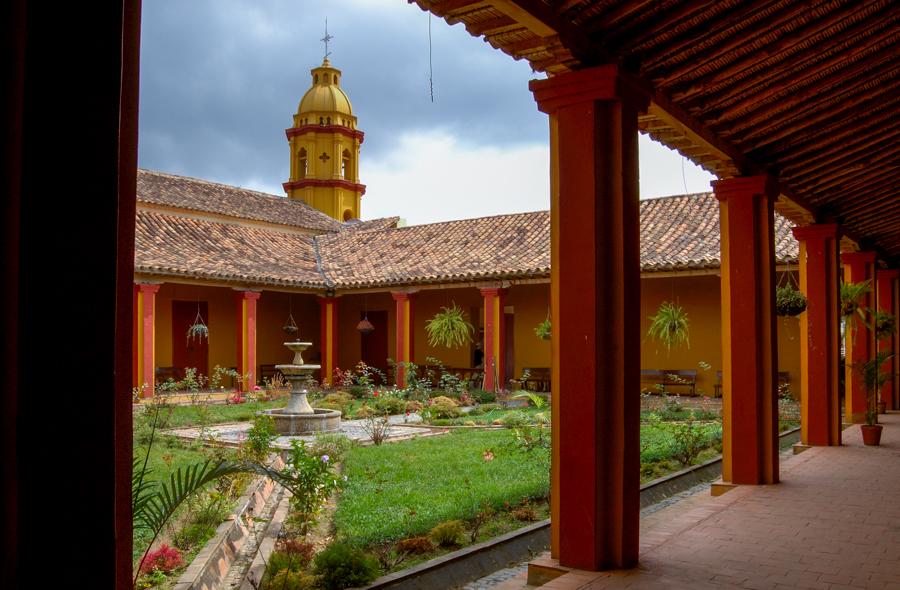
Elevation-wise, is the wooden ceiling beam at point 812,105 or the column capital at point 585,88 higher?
the wooden ceiling beam at point 812,105

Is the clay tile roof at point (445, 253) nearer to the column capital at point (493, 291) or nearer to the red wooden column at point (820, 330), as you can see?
the column capital at point (493, 291)

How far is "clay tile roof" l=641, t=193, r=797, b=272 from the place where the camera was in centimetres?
1599

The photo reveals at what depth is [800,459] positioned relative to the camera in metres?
8.56

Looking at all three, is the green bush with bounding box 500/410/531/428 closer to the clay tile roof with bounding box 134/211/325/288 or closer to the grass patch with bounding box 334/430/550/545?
the grass patch with bounding box 334/430/550/545

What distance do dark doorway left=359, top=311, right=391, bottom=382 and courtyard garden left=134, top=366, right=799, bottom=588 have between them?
872 cm

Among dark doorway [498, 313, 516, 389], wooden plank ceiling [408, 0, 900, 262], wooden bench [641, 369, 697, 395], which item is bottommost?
wooden bench [641, 369, 697, 395]

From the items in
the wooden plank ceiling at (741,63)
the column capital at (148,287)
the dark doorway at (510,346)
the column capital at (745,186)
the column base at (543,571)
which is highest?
the wooden plank ceiling at (741,63)

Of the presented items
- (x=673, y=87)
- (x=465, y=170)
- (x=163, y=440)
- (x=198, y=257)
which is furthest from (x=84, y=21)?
(x=465, y=170)

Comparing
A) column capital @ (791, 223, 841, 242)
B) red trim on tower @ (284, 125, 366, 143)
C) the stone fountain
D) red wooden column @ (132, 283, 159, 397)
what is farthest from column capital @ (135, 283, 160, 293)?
red trim on tower @ (284, 125, 366, 143)

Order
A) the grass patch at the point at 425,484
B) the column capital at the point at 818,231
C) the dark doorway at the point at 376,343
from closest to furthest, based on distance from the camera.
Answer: the grass patch at the point at 425,484 < the column capital at the point at 818,231 < the dark doorway at the point at 376,343

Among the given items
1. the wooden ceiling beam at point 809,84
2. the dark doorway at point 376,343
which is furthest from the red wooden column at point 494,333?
the wooden ceiling beam at point 809,84

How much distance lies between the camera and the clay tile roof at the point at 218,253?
58.1ft

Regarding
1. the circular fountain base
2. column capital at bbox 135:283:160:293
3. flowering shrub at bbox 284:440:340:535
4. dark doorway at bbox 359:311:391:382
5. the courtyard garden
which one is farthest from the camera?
dark doorway at bbox 359:311:391:382

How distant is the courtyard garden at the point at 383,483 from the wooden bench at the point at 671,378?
2.94 metres
